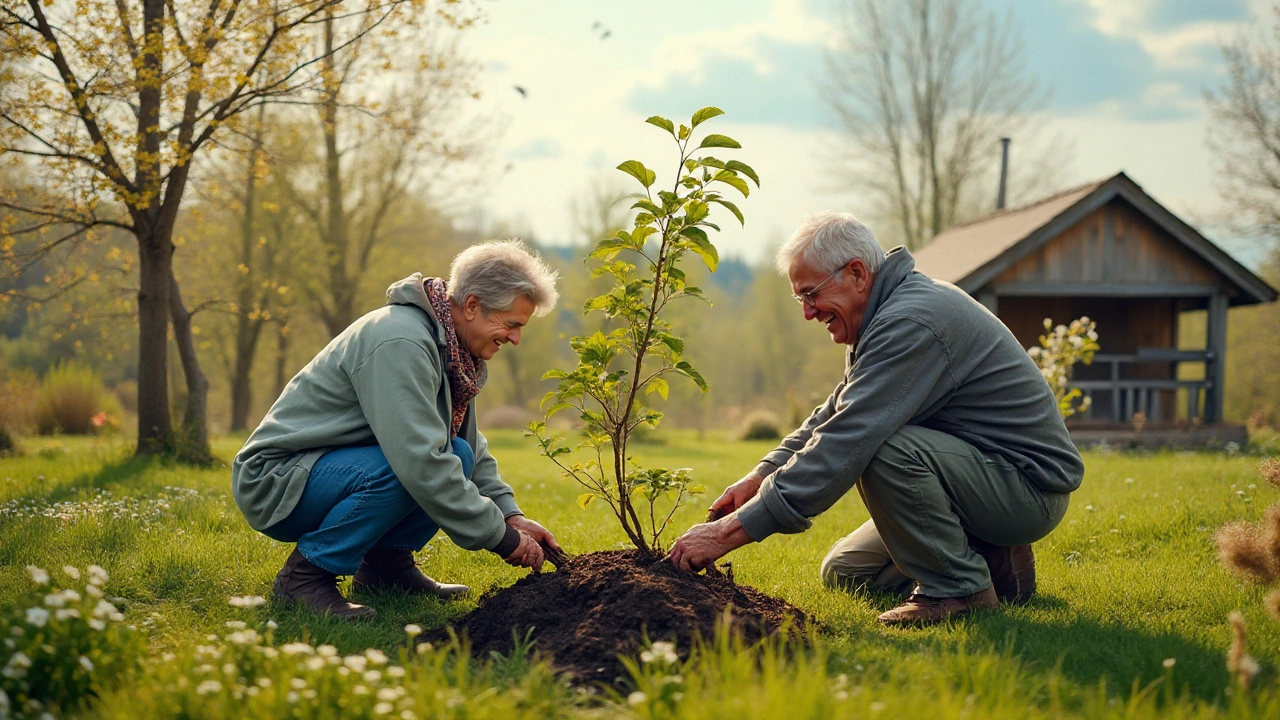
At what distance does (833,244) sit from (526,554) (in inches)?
70.1

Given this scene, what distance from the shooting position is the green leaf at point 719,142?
3389 mm

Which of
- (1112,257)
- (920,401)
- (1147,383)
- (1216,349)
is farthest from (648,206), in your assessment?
(1216,349)

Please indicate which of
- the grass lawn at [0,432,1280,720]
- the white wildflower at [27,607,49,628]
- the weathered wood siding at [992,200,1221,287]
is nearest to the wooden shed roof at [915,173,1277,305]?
the weathered wood siding at [992,200,1221,287]

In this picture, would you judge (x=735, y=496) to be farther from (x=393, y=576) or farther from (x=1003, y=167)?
(x=1003, y=167)

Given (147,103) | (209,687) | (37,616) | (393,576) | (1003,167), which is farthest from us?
(1003,167)

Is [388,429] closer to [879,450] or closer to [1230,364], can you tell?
[879,450]

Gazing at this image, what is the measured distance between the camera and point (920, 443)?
3.57 metres

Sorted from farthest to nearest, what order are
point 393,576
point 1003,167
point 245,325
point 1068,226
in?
point 245,325, point 1003,167, point 1068,226, point 393,576

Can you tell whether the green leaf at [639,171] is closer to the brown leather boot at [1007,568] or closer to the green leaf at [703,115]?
the green leaf at [703,115]

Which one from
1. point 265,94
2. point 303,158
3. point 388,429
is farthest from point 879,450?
point 303,158

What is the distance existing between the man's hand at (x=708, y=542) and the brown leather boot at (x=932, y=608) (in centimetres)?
69

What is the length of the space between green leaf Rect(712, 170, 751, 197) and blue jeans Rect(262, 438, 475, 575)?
1.70 meters

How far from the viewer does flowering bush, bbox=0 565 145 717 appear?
7.72 feet

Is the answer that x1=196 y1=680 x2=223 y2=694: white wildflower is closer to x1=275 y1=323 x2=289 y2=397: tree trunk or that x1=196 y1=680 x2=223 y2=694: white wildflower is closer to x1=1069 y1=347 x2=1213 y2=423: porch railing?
x1=1069 y1=347 x2=1213 y2=423: porch railing
